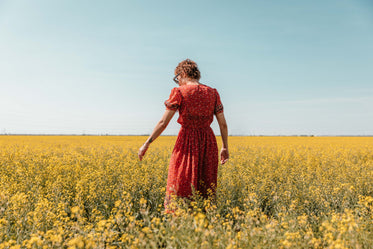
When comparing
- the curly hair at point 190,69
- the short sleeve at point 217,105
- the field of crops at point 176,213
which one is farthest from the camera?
the short sleeve at point 217,105

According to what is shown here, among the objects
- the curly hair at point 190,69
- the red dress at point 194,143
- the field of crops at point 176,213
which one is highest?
the curly hair at point 190,69

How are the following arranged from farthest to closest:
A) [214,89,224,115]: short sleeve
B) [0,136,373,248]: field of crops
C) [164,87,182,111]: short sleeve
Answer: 1. [214,89,224,115]: short sleeve
2. [164,87,182,111]: short sleeve
3. [0,136,373,248]: field of crops

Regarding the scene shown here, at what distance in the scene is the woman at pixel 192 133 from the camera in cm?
292

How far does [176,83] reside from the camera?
3.15m

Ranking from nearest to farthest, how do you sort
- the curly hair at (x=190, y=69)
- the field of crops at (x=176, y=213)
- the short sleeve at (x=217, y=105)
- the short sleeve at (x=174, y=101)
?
the field of crops at (x=176, y=213)
the short sleeve at (x=174, y=101)
the curly hair at (x=190, y=69)
the short sleeve at (x=217, y=105)

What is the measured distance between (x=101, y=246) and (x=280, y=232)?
1.46 m

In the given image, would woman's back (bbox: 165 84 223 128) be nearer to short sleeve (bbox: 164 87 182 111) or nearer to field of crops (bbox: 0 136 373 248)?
short sleeve (bbox: 164 87 182 111)

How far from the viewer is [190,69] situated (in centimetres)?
298

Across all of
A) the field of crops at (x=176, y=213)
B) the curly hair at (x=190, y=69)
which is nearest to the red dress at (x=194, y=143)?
the curly hair at (x=190, y=69)

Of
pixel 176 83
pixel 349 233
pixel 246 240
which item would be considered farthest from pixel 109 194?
pixel 349 233

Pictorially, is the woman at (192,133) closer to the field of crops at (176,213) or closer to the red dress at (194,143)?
the red dress at (194,143)

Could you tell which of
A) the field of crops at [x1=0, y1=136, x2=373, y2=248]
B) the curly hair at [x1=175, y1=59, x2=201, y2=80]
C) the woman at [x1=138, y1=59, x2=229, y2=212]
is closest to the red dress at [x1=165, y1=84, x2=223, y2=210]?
the woman at [x1=138, y1=59, x2=229, y2=212]

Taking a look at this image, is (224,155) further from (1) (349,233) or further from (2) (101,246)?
(2) (101,246)

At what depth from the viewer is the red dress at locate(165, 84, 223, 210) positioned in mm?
2922
